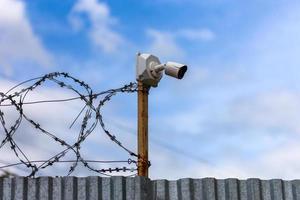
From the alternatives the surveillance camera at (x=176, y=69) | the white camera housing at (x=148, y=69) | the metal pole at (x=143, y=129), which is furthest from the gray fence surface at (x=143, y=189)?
the white camera housing at (x=148, y=69)

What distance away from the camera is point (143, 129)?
525cm

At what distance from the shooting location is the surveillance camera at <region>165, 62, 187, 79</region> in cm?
518

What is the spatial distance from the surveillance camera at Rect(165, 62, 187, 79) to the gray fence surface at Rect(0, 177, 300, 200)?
1.03 metres

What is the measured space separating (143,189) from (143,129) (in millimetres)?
830

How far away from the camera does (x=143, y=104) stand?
535 cm

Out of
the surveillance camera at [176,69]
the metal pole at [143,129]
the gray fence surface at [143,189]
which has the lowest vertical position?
the gray fence surface at [143,189]

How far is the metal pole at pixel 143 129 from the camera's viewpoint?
517 cm

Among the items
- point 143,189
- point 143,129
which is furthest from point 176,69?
point 143,189

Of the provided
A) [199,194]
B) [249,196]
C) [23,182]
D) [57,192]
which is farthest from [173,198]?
[23,182]

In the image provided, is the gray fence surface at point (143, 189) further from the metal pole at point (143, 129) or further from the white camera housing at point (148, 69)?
the white camera housing at point (148, 69)

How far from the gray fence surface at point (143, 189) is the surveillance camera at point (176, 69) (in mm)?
1025

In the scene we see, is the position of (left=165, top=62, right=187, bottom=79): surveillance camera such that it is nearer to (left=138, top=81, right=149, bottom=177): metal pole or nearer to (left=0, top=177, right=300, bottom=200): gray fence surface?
(left=138, top=81, right=149, bottom=177): metal pole

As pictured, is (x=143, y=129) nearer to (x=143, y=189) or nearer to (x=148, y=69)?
(x=148, y=69)

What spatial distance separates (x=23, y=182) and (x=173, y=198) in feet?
3.88
